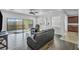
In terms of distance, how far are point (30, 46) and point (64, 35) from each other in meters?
0.78

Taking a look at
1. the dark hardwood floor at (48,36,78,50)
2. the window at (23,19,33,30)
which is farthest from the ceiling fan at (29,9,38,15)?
the dark hardwood floor at (48,36,78,50)

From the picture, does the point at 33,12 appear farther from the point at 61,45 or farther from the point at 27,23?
the point at 61,45

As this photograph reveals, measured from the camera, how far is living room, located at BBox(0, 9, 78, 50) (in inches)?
86.9

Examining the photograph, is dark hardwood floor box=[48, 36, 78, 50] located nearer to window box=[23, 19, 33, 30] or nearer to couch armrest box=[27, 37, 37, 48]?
couch armrest box=[27, 37, 37, 48]

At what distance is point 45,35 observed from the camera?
2.33 meters

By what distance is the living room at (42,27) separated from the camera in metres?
2.21

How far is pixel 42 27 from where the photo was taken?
7.70 ft

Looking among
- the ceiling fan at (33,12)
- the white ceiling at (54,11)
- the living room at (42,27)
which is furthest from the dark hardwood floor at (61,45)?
the ceiling fan at (33,12)

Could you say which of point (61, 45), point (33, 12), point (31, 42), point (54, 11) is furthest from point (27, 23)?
point (61, 45)

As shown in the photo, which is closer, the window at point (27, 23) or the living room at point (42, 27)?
the living room at point (42, 27)

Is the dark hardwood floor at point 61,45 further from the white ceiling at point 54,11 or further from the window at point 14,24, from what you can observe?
the window at point 14,24
